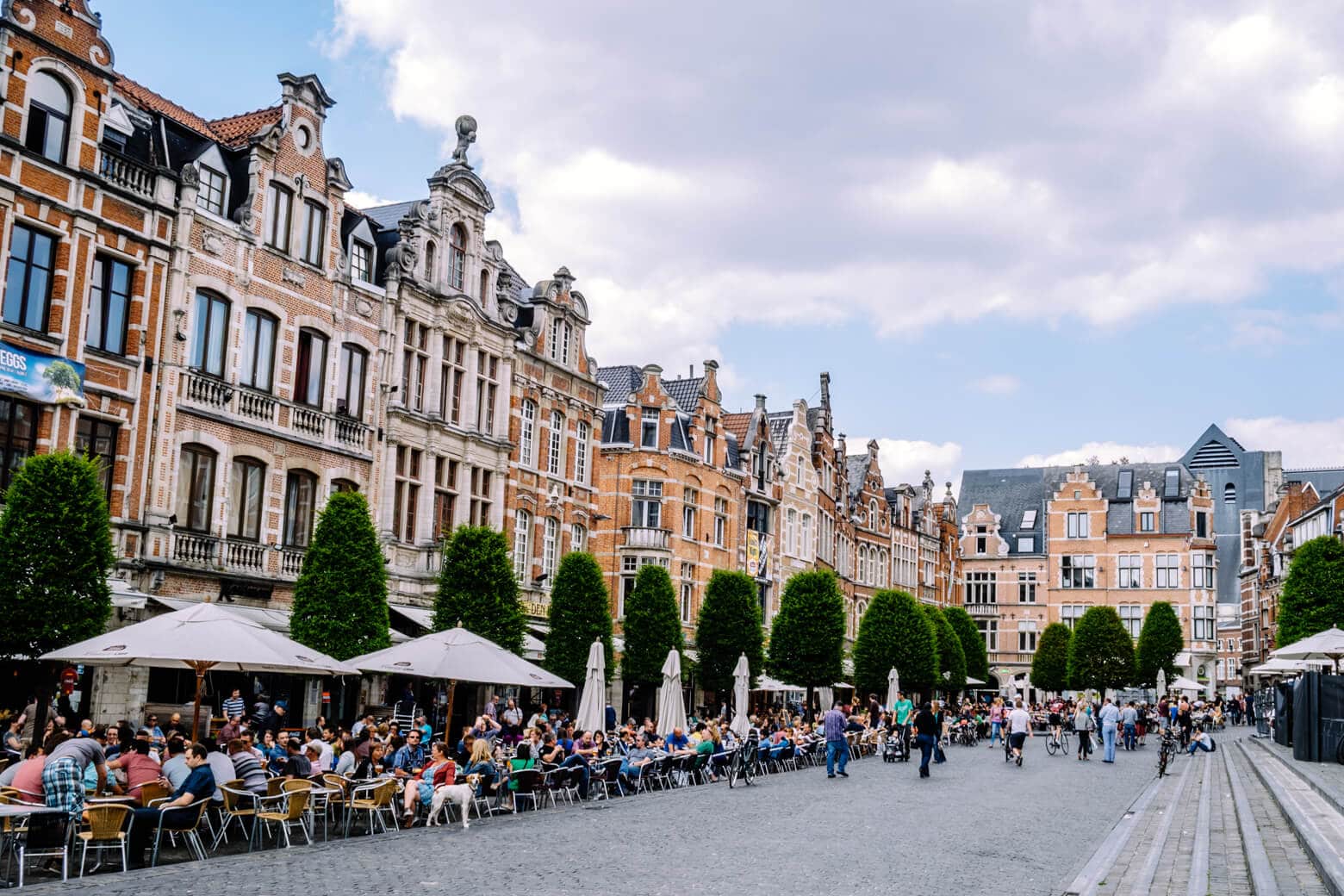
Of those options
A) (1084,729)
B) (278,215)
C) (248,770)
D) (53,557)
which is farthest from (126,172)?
(1084,729)

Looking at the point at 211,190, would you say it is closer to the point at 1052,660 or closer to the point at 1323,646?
the point at 1323,646

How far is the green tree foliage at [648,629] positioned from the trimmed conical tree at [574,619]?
4.37m

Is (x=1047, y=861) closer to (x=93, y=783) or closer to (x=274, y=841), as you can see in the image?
(x=274, y=841)

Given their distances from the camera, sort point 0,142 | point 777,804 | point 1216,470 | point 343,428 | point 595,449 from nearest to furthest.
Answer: point 777,804
point 0,142
point 343,428
point 595,449
point 1216,470

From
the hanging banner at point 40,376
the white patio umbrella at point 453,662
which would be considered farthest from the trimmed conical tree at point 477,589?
the hanging banner at point 40,376

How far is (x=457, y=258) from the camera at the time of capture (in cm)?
3469

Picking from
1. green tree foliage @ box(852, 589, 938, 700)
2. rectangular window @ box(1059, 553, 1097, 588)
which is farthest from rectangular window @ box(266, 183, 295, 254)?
rectangular window @ box(1059, 553, 1097, 588)

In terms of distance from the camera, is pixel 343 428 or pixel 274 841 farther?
pixel 343 428

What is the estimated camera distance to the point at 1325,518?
215 feet

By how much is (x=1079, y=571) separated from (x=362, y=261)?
6539 centimetres

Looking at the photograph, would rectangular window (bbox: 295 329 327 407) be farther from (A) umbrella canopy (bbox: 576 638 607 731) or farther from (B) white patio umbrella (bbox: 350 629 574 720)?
(B) white patio umbrella (bbox: 350 629 574 720)

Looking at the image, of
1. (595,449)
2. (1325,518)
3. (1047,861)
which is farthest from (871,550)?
(1047,861)

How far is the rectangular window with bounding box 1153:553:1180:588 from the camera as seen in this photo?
83.0 meters

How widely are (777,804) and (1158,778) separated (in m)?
11.9
